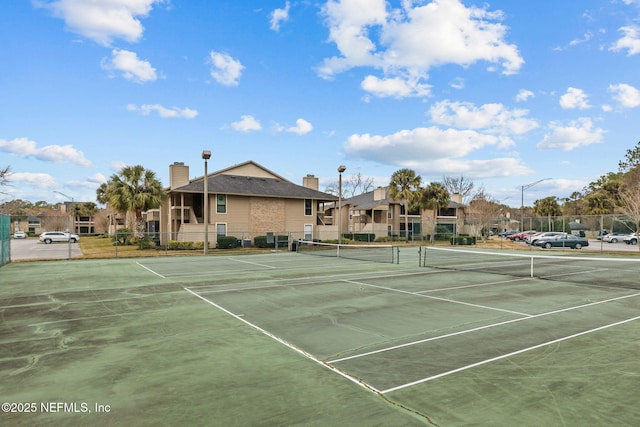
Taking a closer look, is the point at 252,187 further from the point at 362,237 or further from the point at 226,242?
the point at 362,237

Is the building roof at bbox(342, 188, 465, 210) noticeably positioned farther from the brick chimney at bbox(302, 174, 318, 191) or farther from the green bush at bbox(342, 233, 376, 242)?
the brick chimney at bbox(302, 174, 318, 191)

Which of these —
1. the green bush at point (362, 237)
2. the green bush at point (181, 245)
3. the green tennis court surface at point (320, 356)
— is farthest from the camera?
the green bush at point (362, 237)

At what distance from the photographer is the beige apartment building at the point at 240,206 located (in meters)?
40.2

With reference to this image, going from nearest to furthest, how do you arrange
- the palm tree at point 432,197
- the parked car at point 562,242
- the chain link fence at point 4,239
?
the chain link fence at point 4,239 < the parked car at point 562,242 < the palm tree at point 432,197

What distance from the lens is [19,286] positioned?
16.4 m

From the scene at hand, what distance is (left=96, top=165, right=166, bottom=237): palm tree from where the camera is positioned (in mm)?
39969

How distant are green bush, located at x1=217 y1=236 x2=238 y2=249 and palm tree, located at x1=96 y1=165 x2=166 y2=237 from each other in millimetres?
8123

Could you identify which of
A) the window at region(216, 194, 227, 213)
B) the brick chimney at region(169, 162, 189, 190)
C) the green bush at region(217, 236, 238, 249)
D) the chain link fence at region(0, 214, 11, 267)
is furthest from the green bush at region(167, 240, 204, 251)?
the chain link fence at region(0, 214, 11, 267)

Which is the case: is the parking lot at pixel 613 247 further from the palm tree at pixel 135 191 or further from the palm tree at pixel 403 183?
the palm tree at pixel 135 191

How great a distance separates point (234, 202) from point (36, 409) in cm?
3698

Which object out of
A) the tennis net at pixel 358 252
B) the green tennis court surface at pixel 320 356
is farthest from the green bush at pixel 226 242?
the green tennis court surface at pixel 320 356

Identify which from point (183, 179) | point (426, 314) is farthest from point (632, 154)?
point (426, 314)

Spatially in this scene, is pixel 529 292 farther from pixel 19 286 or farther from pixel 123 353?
pixel 19 286

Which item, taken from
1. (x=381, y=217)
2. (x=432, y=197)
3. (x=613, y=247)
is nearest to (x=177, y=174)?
(x=381, y=217)
